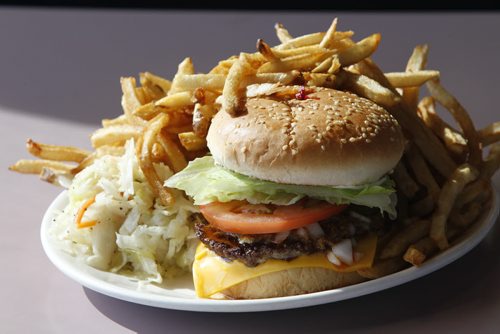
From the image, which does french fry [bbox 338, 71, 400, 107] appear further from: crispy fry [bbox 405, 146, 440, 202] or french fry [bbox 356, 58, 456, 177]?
crispy fry [bbox 405, 146, 440, 202]

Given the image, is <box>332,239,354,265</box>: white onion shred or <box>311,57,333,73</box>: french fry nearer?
<box>332,239,354,265</box>: white onion shred

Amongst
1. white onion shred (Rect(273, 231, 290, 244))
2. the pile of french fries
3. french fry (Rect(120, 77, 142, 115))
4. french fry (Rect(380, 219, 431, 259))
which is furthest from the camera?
french fry (Rect(120, 77, 142, 115))

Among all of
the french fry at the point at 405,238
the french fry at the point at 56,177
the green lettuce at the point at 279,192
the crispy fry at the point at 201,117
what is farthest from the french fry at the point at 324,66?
the french fry at the point at 56,177

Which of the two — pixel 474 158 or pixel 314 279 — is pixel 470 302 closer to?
pixel 314 279

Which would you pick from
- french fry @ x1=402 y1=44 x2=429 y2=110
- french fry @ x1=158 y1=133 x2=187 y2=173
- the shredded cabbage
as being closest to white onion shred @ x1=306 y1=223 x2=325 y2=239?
the shredded cabbage

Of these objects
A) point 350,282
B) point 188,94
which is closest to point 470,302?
point 350,282

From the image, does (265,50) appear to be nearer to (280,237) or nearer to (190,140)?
(190,140)

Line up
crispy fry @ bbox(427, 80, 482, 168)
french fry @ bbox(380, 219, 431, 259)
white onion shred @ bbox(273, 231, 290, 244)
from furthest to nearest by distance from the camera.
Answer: crispy fry @ bbox(427, 80, 482, 168) < french fry @ bbox(380, 219, 431, 259) < white onion shred @ bbox(273, 231, 290, 244)
